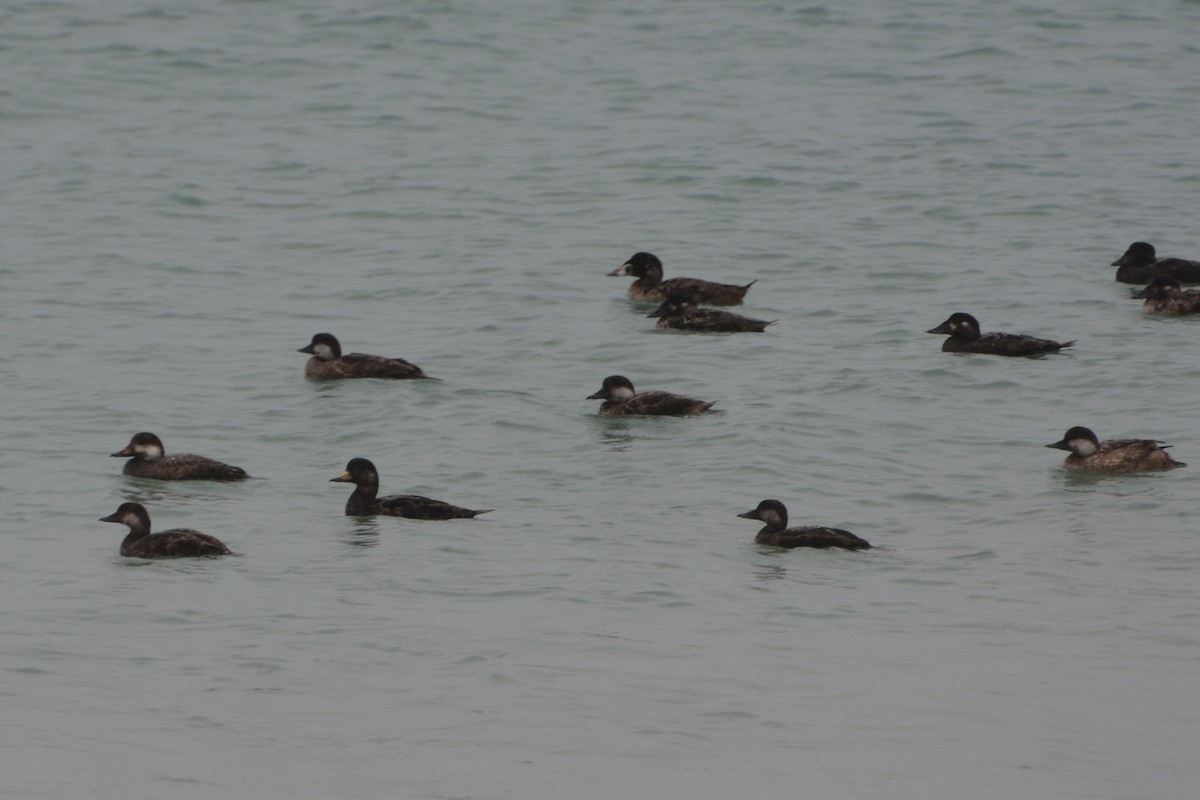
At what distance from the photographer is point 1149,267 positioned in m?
22.9

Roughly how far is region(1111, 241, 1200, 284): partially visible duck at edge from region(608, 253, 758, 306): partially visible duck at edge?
14.1 feet

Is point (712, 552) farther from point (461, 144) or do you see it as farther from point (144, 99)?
point (144, 99)

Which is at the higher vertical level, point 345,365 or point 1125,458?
point 345,365

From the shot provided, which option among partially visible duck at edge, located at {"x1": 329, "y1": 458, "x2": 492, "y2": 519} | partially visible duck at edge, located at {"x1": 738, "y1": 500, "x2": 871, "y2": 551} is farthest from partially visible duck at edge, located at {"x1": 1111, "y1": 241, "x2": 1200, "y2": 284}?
partially visible duck at edge, located at {"x1": 329, "y1": 458, "x2": 492, "y2": 519}

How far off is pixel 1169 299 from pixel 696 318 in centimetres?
511

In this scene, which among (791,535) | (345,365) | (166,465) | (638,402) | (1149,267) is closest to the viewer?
(791,535)

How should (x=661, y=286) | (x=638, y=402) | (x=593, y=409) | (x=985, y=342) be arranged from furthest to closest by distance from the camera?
1. (x=661, y=286)
2. (x=985, y=342)
3. (x=593, y=409)
4. (x=638, y=402)

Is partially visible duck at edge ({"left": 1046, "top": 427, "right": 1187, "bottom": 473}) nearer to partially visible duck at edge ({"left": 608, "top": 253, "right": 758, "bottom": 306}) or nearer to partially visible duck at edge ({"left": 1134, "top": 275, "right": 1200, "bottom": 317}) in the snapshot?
partially visible duck at edge ({"left": 1134, "top": 275, "right": 1200, "bottom": 317})

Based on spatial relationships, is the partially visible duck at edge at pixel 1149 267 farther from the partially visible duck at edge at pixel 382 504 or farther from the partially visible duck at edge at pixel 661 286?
the partially visible duck at edge at pixel 382 504

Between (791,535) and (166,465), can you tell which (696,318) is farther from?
(791,535)

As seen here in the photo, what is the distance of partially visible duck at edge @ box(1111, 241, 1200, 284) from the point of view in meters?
22.8

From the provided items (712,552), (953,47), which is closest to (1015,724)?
(712,552)

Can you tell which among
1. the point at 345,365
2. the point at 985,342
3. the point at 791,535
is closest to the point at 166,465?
the point at 345,365

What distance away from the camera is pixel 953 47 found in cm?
3847
